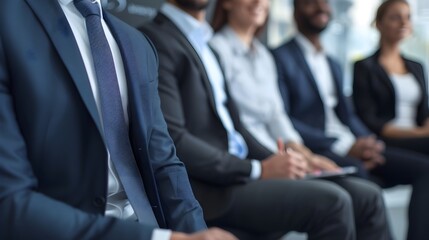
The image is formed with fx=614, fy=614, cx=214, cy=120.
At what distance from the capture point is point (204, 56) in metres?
1.34

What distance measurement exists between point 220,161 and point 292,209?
0.63ft

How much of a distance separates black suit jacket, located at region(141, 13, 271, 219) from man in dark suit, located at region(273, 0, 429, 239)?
0.63 metres

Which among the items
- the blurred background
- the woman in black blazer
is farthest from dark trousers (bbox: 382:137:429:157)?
the blurred background

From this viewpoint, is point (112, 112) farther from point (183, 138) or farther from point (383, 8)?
point (383, 8)

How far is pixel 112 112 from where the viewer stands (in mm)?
696

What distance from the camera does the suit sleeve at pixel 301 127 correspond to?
5.98 feet

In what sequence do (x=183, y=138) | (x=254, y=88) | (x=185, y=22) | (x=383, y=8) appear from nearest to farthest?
(x=183, y=138) < (x=185, y=22) < (x=254, y=88) < (x=383, y=8)

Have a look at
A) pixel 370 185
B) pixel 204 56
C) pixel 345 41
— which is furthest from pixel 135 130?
pixel 345 41

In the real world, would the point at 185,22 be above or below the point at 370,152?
above

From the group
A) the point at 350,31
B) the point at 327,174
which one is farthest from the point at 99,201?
the point at 350,31

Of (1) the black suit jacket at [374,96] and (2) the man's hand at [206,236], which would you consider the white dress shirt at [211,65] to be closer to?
(2) the man's hand at [206,236]

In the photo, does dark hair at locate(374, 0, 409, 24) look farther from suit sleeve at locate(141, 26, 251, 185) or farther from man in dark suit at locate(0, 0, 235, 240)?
man in dark suit at locate(0, 0, 235, 240)

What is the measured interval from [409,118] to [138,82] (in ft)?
5.30

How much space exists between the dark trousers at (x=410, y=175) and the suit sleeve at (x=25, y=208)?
123 cm
